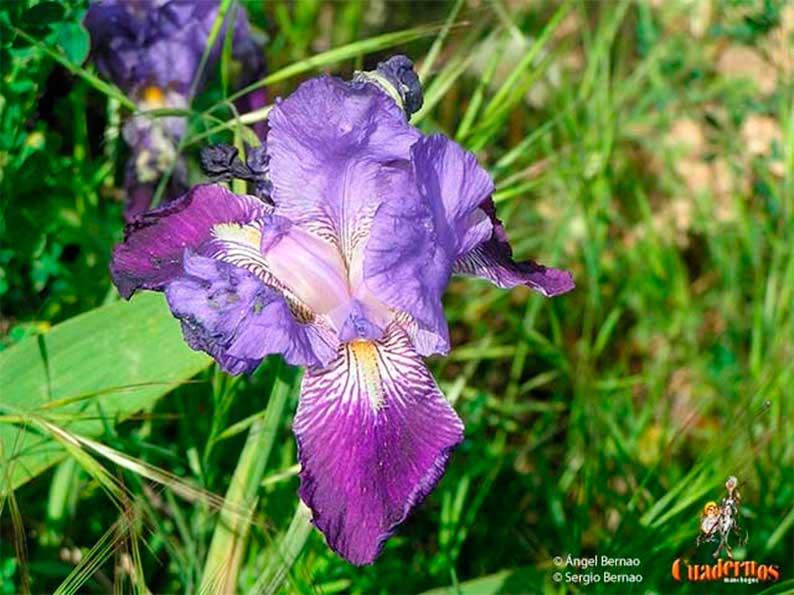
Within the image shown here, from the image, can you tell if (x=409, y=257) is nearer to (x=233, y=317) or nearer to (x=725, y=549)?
(x=233, y=317)

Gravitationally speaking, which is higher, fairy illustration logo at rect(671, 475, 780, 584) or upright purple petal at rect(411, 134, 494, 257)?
upright purple petal at rect(411, 134, 494, 257)

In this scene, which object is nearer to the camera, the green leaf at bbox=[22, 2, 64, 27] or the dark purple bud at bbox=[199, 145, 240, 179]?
the dark purple bud at bbox=[199, 145, 240, 179]

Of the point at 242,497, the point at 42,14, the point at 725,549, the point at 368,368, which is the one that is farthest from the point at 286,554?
the point at 42,14

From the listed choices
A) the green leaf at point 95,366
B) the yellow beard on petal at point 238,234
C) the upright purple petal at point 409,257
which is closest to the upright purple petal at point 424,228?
the upright purple petal at point 409,257

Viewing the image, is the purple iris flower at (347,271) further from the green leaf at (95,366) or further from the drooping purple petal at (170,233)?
the green leaf at (95,366)

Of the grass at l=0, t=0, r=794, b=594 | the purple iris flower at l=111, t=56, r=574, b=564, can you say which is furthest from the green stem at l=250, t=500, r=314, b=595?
the purple iris flower at l=111, t=56, r=574, b=564

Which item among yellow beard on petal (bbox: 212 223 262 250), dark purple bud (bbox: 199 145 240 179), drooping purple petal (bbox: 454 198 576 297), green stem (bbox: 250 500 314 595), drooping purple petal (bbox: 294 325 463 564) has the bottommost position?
green stem (bbox: 250 500 314 595)

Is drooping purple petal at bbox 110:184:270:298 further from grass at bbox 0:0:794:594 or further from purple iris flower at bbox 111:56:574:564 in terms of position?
grass at bbox 0:0:794:594

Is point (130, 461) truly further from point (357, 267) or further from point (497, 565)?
point (497, 565)
